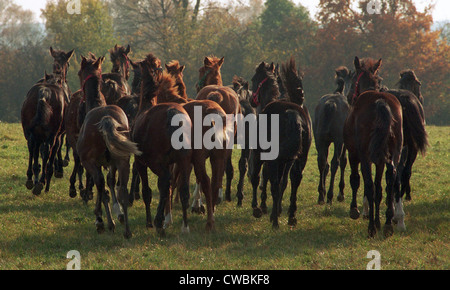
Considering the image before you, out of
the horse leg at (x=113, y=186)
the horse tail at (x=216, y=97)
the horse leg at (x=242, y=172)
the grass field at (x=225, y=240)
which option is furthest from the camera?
the horse leg at (x=242, y=172)

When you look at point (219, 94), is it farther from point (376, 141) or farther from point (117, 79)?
point (376, 141)

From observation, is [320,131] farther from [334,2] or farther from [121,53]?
[334,2]

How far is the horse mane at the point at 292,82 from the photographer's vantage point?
9312mm

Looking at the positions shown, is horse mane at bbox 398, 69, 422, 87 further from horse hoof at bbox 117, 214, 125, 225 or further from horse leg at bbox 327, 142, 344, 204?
horse hoof at bbox 117, 214, 125, 225

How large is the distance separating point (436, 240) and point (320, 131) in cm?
359

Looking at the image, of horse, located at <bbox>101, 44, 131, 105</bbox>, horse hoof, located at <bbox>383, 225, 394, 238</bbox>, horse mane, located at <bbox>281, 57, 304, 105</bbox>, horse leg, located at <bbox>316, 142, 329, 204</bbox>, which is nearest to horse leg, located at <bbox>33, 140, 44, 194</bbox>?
horse, located at <bbox>101, 44, 131, 105</bbox>

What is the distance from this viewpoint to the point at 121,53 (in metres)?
12.1

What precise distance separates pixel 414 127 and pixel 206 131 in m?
3.41

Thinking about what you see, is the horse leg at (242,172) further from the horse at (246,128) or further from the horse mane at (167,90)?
the horse mane at (167,90)

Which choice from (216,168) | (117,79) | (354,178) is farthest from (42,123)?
(354,178)

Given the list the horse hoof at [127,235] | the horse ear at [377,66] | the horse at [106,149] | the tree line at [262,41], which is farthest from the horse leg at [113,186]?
the tree line at [262,41]

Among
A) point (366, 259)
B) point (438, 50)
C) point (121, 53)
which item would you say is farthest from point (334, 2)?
point (366, 259)

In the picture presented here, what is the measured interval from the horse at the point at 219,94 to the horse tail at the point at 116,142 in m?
1.91

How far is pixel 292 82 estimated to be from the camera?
9367mm
